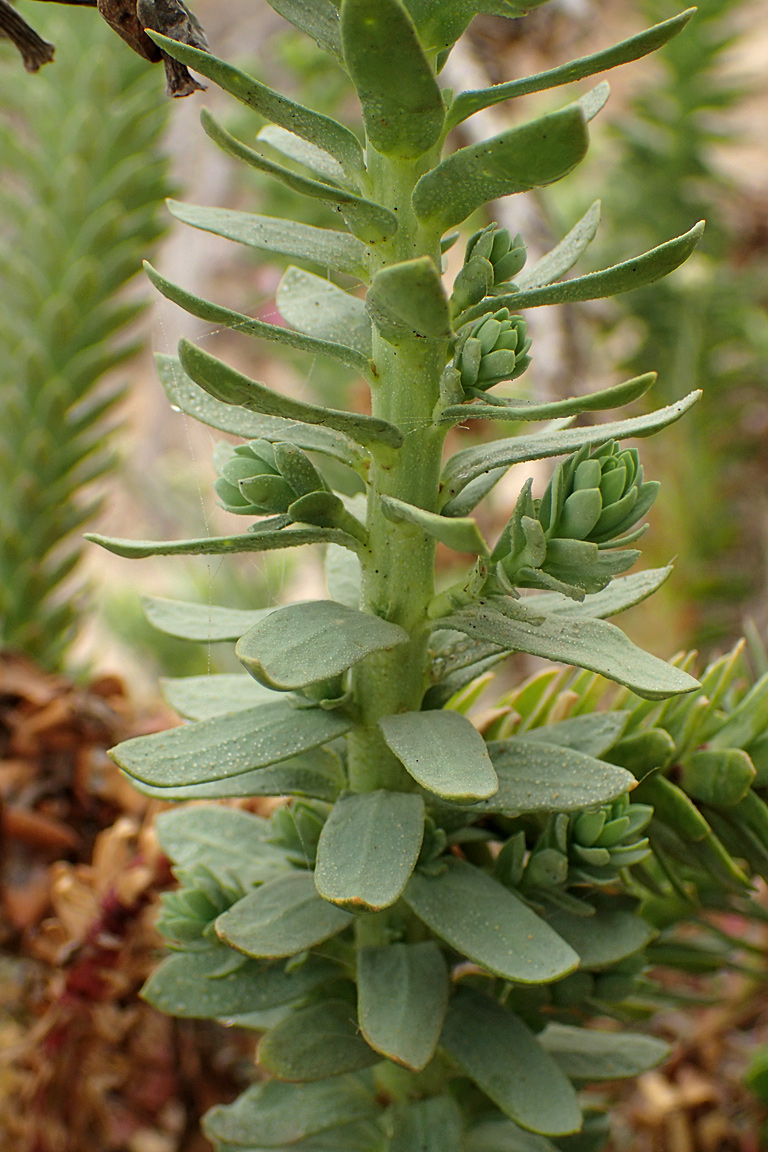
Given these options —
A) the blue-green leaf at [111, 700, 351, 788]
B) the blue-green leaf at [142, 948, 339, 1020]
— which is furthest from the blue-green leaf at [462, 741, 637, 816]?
the blue-green leaf at [142, 948, 339, 1020]

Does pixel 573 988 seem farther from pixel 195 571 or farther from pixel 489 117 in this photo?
pixel 195 571

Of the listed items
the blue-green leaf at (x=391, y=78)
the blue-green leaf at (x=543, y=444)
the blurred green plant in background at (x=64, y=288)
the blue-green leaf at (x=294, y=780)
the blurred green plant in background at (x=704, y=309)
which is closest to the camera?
the blue-green leaf at (x=391, y=78)

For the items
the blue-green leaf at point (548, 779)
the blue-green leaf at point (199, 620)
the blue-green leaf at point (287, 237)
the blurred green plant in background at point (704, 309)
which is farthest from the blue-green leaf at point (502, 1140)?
the blurred green plant in background at point (704, 309)

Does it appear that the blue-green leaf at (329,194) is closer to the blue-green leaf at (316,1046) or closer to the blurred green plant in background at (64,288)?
the blue-green leaf at (316,1046)

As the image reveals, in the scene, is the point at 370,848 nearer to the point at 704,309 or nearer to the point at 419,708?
the point at 419,708

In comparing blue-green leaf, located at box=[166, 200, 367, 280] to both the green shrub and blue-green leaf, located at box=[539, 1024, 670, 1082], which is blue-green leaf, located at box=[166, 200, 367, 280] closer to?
the green shrub

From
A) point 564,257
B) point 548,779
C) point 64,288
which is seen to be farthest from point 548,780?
point 64,288
